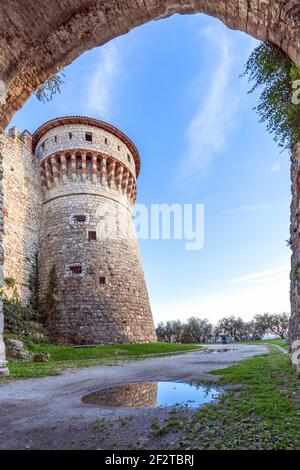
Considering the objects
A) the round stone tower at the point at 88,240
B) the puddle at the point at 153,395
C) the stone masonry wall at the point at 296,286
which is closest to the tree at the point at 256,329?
the round stone tower at the point at 88,240

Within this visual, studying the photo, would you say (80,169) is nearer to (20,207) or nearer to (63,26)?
(20,207)

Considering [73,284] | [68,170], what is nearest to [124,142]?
[68,170]

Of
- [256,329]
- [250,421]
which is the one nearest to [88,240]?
[250,421]

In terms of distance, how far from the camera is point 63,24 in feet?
15.8

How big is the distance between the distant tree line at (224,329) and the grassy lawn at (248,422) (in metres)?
49.9

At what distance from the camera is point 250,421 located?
303cm

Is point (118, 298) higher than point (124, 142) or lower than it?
lower

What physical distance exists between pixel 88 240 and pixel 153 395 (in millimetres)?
15662

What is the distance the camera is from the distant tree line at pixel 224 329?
52625 mm

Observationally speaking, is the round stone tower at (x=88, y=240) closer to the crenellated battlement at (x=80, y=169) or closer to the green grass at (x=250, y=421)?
the crenellated battlement at (x=80, y=169)
